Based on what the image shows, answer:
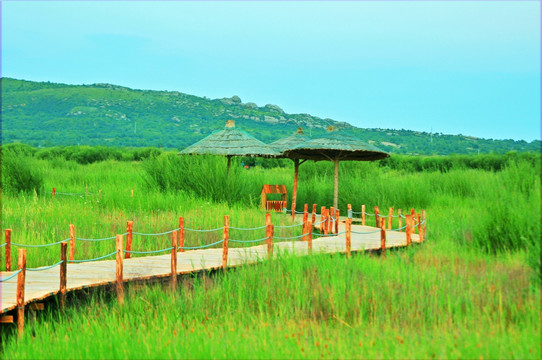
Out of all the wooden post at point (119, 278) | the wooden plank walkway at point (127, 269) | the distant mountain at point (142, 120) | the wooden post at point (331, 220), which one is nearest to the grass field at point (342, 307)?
the wooden post at point (119, 278)

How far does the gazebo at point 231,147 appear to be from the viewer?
17.2 m

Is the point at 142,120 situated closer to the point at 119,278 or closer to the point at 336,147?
the point at 336,147

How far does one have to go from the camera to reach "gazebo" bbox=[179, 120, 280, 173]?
1719 cm

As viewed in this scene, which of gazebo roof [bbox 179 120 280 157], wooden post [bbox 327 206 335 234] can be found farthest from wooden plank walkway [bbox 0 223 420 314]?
gazebo roof [bbox 179 120 280 157]

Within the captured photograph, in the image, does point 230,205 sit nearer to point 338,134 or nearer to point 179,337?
point 338,134

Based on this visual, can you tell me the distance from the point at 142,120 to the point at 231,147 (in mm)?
90396

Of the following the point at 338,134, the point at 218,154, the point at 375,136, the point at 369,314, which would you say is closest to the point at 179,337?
the point at 369,314

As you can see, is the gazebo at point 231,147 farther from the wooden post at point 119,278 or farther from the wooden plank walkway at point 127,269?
the wooden post at point 119,278

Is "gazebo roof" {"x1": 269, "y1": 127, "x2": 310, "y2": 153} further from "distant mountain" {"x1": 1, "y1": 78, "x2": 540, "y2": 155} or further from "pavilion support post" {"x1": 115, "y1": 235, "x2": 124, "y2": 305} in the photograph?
"distant mountain" {"x1": 1, "y1": 78, "x2": 540, "y2": 155}

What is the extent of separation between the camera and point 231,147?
690 inches

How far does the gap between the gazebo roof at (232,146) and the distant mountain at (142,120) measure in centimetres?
6212

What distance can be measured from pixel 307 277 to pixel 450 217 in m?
8.13

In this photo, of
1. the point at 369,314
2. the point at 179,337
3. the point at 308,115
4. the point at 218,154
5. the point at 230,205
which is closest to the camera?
the point at 179,337

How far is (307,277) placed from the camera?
297 inches
